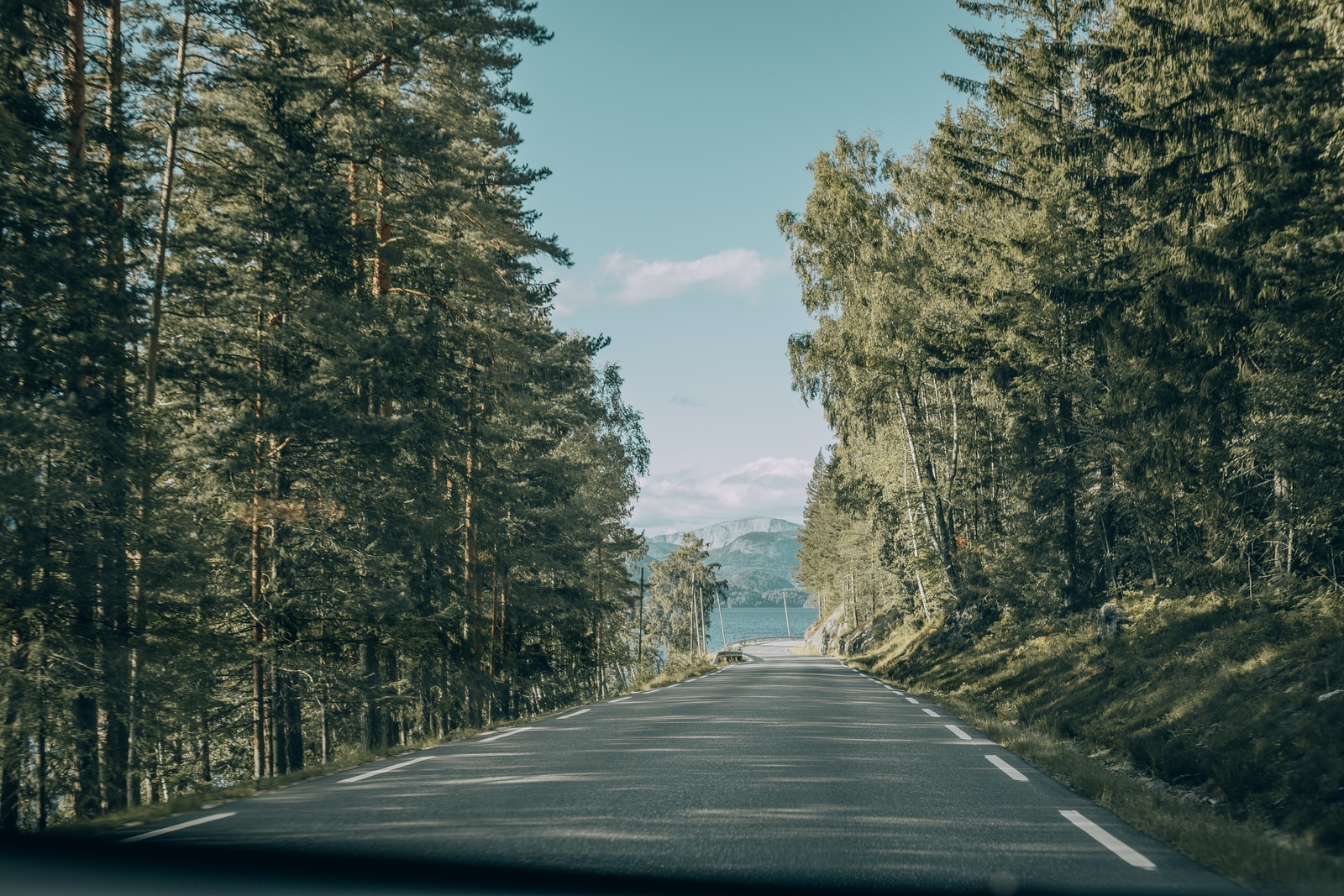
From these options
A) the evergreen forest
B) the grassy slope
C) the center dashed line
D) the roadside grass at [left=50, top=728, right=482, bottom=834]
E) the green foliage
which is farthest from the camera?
the green foliage

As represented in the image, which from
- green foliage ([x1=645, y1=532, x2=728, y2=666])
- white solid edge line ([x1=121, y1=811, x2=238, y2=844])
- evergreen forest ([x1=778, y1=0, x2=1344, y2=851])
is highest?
evergreen forest ([x1=778, y1=0, x2=1344, y2=851])

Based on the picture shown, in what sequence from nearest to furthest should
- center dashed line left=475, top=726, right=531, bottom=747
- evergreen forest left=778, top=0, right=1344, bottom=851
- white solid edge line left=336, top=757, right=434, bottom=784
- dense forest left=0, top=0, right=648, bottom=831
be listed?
white solid edge line left=336, top=757, right=434, bottom=784 < evergreen forest left=778, top=0, right=1344, bottom=851 < center dashed line left=475, top=726, right=531, bottom=747 < dense forest left=0, top=0, right=648, bottom=831

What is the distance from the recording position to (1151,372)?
45.2 ft

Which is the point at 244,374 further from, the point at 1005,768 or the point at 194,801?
the point at 1005,768

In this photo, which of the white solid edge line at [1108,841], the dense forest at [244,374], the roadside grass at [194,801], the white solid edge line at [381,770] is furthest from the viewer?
the dense forest at [244,374]

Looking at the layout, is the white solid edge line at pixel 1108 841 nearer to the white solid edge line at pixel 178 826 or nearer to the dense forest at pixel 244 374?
the white solid edge line at pixel 178 826

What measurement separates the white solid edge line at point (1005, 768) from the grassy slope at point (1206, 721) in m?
0.38

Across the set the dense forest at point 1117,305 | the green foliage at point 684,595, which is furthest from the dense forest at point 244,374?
the green foliage at point 684,595

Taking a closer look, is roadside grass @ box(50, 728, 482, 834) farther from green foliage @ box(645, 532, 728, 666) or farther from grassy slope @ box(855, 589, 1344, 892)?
green foliage @ box(645, 532, 728, 666)

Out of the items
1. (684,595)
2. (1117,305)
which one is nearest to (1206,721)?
(1117,305)

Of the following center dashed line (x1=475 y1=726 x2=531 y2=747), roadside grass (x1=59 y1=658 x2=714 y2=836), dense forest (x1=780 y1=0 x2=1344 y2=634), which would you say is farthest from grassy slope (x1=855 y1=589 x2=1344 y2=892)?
roadside grass (x1=59 y1=658 x2=714 y2=836)

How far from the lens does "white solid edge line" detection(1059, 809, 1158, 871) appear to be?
509cm

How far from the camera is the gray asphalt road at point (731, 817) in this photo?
4.90 m

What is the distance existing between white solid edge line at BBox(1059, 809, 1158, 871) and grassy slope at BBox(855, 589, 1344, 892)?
33cm
